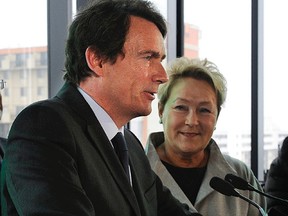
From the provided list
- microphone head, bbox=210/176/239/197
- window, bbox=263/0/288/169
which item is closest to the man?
microphone head, bbox=210/176/239/197

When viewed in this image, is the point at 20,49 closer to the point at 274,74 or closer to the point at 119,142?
the point at 119,142

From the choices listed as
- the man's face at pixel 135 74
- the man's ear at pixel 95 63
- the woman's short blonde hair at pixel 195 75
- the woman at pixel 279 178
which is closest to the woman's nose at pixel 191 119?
the woman's short blonde hair at pixel 195 75

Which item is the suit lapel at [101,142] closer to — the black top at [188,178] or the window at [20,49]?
the black top at [188,178]

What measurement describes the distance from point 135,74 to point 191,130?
86cm

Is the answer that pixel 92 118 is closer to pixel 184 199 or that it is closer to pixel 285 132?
pixel 184 199

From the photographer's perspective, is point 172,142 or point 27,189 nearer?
point 27,189

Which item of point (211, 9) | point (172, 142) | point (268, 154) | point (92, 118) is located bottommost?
point (268, 154)

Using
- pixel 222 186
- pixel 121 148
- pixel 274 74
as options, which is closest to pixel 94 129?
pixel 121 148

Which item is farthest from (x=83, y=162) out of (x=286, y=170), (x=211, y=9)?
(x=211, y=9)

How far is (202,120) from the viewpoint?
7.98ft

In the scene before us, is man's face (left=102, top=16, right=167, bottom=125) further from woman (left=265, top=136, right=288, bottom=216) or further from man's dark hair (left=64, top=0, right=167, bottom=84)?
woman (left=265, top=136, right=288, bottom=216)

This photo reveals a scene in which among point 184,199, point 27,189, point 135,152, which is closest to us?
point 27,189

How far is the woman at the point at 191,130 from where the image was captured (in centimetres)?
240

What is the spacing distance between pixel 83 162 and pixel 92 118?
162 mm
